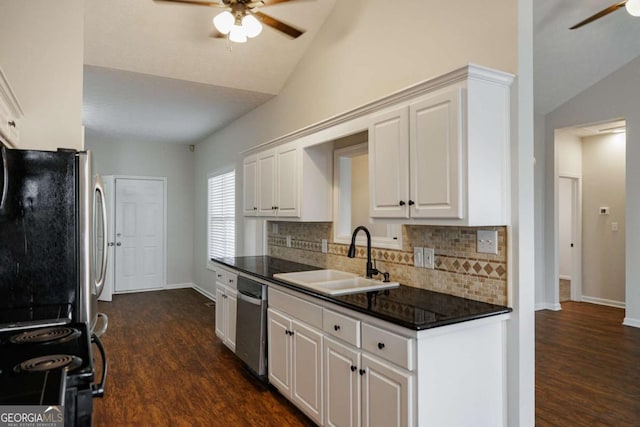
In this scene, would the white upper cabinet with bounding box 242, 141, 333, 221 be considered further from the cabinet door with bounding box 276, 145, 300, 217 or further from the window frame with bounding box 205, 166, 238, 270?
the window frame with bounding box 205, 166, 238, 270

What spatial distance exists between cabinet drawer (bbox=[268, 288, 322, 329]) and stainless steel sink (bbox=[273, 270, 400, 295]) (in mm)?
105

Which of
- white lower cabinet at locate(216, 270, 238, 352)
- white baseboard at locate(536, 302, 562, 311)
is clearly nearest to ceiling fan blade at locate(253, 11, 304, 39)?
white lower cabinet at locate(216, 270, 238, 352)

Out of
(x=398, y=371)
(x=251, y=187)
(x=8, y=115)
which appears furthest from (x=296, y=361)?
(x=8, y=115)

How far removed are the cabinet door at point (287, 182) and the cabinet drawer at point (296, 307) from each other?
805 millimetres

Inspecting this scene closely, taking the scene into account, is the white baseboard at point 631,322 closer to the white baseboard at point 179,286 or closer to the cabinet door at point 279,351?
the cabinet door at point 279,351

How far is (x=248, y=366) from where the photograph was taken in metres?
3.54

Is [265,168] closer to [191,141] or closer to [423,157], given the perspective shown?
[423,157]

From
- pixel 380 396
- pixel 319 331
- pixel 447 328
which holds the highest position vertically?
pixel 447 328

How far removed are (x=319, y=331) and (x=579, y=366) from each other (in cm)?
266

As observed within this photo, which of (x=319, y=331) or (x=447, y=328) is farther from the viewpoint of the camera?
(x=319, y=331)

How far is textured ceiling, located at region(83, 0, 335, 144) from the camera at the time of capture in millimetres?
3586

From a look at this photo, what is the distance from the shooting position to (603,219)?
6328 mm

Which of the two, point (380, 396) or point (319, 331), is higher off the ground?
point (319, 331)

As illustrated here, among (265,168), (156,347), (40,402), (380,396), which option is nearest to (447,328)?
(380,396)
